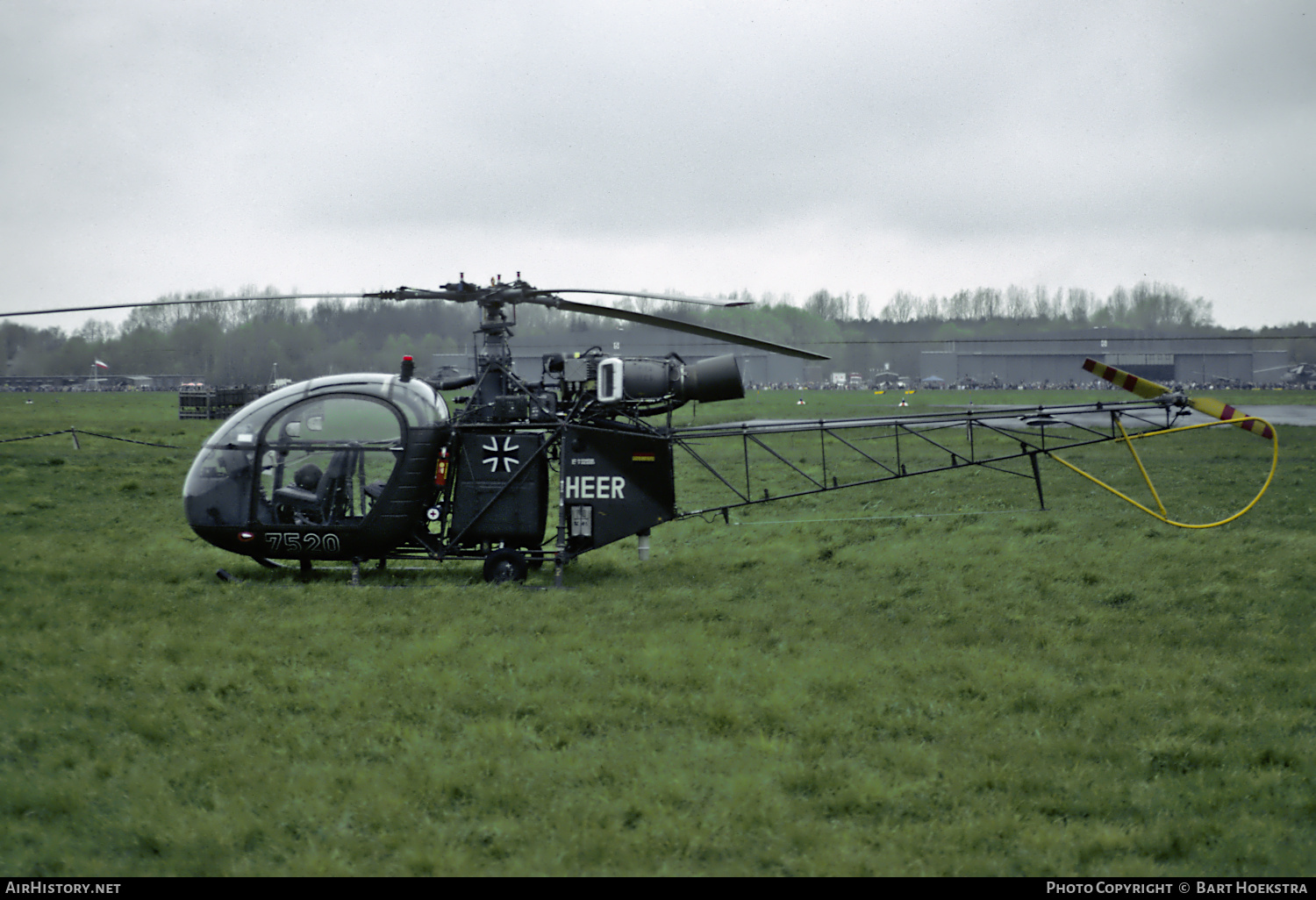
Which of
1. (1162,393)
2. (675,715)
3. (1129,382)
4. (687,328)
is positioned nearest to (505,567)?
(687,328)

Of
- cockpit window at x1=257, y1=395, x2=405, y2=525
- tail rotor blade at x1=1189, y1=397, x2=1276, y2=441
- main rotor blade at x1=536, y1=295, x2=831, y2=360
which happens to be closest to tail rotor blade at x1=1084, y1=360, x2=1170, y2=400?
tail rotor blade at x1=1189, y1=397, x2=1276, y2=441

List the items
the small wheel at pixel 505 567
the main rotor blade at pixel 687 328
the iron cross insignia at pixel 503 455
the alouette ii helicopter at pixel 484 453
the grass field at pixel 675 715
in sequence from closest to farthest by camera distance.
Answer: the grass field at pixel 675 715 → the main rotor blade at pixel 687 328 → the alouette ii helicopter at pixel 484 453 → the small wheel at pixel 505 567 → the iron cross insignia at pixel 503 455

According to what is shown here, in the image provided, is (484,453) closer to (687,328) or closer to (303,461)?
(303,461)

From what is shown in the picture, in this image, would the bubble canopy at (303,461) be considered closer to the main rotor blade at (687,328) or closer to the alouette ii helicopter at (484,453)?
the alouette ii helicopter at (484,453)

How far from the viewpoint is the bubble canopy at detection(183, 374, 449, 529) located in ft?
34.3

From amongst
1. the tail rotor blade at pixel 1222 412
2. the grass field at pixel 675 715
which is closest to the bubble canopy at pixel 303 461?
the grass field at pixel 675 715

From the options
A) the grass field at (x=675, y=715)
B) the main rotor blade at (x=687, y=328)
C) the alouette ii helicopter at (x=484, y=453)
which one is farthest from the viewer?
the alouette ii helicopter at (x=484, y=453)

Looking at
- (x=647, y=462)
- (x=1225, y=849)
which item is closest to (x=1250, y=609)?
(x=1225, y=849)

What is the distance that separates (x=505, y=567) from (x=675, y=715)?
4786 mm

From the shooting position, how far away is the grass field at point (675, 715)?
4.65 metres

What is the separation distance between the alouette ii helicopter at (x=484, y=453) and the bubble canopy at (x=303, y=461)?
1 centimetres

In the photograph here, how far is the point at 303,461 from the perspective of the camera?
415 inches

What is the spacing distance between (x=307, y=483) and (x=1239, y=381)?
88.4m

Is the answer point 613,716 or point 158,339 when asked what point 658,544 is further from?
point 158,339
